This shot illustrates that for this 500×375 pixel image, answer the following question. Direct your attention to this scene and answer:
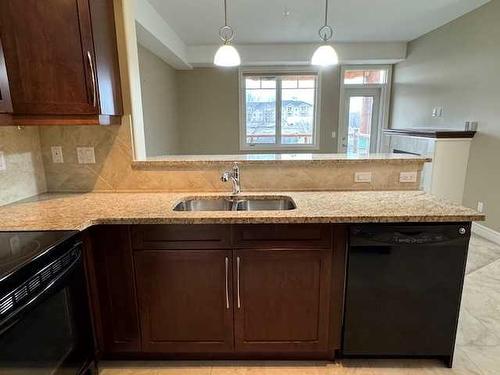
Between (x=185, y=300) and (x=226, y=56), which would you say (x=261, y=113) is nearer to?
(x=226, y=56)

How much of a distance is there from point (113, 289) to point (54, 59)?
130 cm

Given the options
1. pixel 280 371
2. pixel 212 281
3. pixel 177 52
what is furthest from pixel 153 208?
pixel 177 52

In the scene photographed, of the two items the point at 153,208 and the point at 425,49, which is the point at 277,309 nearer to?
the point at 153,208

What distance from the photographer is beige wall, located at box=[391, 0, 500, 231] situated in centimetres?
346

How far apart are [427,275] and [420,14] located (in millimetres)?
3961

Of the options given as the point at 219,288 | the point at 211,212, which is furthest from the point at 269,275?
the point at 211,212

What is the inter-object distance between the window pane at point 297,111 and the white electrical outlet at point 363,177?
447 cm

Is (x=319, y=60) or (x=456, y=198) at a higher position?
(x=319, y=60)

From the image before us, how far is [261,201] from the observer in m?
2.06

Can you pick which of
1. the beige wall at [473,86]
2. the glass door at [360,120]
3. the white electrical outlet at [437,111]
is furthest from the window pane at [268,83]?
the white electrical outlet at [437,111]

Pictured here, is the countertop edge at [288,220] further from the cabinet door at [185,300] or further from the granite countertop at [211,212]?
the cabinet door at [185,300]

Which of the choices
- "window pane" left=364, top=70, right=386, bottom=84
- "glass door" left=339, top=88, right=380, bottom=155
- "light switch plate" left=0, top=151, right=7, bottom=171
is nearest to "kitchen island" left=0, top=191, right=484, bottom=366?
"light switch plate" left=0, top=151, right=7, bottom=171

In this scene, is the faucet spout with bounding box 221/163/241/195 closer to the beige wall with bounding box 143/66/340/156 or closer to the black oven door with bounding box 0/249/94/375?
the black oven door with bounding box 0/249/94/375

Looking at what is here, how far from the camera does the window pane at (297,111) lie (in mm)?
6348
